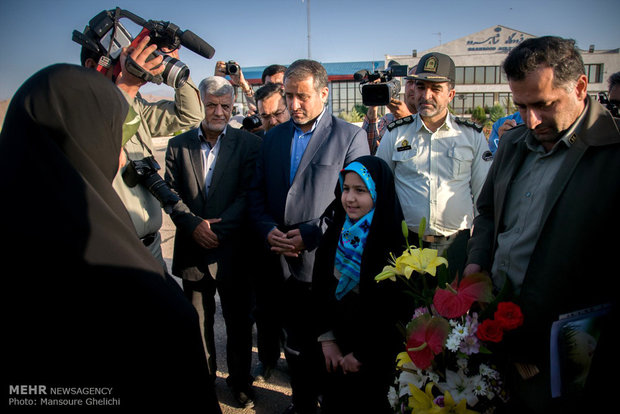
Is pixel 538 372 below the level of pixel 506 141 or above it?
below

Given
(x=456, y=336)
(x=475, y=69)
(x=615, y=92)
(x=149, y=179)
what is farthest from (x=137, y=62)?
(x=475, y=69)

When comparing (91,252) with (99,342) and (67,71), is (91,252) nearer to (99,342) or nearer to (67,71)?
(99,342)

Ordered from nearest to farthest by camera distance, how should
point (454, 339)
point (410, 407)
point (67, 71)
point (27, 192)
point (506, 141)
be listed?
point (27, 192) → point (67, 71) → point (454, 339) → point (410, 407) → point (506, 141)

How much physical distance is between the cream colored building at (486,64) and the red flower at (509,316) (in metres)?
36.9

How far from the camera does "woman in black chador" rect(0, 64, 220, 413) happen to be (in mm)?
926

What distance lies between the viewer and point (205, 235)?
98.6 inches

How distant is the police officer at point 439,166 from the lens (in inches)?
101

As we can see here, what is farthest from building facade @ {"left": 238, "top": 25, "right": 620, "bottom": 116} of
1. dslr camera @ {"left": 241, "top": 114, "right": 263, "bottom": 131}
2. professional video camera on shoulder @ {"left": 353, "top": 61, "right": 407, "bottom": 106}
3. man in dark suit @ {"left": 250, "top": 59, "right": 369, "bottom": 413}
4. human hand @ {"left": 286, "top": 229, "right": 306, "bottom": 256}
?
human hand @ {"left": 286, "top": 229, "right": 306, "bottom": 256}

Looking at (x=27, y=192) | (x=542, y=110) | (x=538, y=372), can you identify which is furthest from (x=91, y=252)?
(x=542, y=110)

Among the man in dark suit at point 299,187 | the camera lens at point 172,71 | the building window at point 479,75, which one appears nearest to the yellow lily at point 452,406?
the man in dark suit at point 299,187

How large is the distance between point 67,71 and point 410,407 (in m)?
1.57

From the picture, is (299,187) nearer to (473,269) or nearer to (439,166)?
(439,166)

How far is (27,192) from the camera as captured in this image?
94 cm

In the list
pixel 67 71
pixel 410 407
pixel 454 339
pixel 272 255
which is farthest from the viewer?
pixel 272 255
